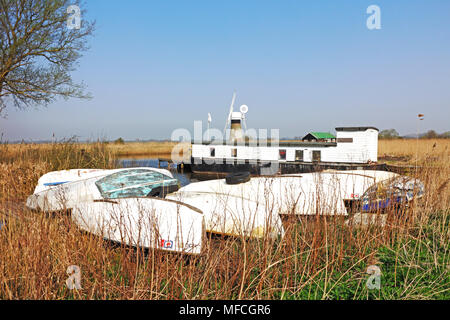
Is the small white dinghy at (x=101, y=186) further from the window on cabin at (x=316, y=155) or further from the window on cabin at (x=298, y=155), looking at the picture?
the window on cabin at (x=316, y=155)

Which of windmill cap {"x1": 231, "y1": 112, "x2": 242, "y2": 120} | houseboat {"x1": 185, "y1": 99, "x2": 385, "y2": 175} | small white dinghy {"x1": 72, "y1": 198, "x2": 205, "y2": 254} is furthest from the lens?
windmill cap {"x1": 231, "y1": 112, "x2": 242, "y2": 120}

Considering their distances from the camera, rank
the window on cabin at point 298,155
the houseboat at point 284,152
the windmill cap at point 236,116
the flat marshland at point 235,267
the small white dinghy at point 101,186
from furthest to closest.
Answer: the windmill cap at point 236,116 < the window on cabin at point 298,155 < the houseboat at point 284,152 < the small white dinghy at point 101,186 < the flat marshland at point 235,267

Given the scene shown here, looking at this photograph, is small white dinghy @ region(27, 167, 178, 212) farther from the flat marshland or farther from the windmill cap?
the windmill cap

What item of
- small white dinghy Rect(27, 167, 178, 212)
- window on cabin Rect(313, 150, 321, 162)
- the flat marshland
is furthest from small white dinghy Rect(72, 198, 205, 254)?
window on cabin Rect(313, 150, 321, 162)

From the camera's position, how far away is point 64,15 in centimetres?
1480

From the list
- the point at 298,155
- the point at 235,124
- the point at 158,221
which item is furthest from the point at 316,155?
the point at 158,221

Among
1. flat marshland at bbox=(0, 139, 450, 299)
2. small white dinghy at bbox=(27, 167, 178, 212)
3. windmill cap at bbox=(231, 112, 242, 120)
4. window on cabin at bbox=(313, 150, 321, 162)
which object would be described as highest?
windmill cap at bbox=(231, 112, 242, 120)

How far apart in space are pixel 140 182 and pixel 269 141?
45.3 feet

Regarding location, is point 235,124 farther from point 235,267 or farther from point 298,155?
point 235,267

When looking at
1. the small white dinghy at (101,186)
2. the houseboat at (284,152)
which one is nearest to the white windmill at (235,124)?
the houseboat at (284,152)

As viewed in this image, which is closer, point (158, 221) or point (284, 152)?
point (158, 221)

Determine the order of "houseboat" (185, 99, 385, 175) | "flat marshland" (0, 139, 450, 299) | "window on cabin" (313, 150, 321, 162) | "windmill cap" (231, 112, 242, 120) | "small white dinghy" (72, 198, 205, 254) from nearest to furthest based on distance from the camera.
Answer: "flat marshland" (0, 139, 450, 299) → "small white dinghy" (72, 198, 205, 254) → "houseboat" (185, 99, 385, 175) → "window on cabin" (313, 150, 321, 162) → "windmill cap" (231, 112, 242, 120)
